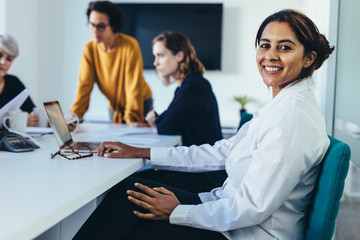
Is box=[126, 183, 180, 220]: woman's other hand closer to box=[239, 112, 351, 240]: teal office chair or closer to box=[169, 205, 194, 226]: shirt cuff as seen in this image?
box=[169, 205, 194, 226]: shirt cuff

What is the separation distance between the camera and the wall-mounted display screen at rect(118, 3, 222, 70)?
4.78 metres

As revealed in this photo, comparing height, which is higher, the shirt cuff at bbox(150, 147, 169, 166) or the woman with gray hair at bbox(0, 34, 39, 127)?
the woman with gray hair at bbox(0, 34, 39, 127)

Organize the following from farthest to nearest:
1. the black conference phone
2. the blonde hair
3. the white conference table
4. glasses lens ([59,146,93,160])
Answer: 1. the blonde hair
2. the black conference phone
3. glasses lens ([59,146,93,160])
4. the white conference table

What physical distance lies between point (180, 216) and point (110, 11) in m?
2.11

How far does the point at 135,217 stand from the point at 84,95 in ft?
5.76

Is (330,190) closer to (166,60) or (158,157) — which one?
(158,157)

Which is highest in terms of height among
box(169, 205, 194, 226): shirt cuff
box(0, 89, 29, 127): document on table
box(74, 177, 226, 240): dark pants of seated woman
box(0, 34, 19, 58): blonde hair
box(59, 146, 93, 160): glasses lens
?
box(0, 34, 19, 58): blonde hair

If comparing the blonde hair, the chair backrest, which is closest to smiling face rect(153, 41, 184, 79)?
the blonde hair

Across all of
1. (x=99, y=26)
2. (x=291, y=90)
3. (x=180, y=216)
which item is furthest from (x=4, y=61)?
(x=291, y=90)

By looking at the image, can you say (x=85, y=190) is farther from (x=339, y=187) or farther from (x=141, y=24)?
(x=141, y=24)

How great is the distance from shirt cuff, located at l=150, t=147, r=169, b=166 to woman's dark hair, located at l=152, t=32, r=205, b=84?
2.71 feet

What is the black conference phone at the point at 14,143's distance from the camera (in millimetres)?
1505

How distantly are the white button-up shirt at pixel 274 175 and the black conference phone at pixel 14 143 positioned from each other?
2.52ft

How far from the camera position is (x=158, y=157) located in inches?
59.8
